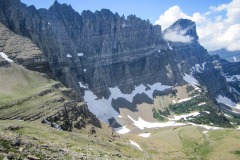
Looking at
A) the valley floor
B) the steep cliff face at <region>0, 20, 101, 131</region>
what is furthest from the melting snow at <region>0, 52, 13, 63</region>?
the valley floor

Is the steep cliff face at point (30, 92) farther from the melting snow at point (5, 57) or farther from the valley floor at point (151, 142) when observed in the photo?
the valley floor at point (151, 142)

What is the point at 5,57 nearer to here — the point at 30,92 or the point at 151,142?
the point at 30,92

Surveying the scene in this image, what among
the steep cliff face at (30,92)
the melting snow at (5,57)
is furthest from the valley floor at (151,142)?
the melting snow at (5,57)

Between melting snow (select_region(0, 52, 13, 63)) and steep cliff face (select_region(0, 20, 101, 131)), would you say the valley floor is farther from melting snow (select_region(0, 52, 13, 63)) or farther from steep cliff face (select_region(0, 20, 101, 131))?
melting snow (select_region(0, 52, 13, 63))

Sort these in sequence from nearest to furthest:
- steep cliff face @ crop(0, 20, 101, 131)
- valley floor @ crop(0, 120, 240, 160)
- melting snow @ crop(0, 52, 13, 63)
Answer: valley floor @ crop(0, 120, 240, 160)
steep cliff face @ crop(0, 20, 101, 131)
melting snow @ crop(0, 52, 13, 63)

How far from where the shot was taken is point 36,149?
40.3 meters

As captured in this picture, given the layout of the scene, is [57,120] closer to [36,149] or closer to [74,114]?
[74,114]

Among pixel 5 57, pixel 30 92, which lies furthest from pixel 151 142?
pixel 5 57

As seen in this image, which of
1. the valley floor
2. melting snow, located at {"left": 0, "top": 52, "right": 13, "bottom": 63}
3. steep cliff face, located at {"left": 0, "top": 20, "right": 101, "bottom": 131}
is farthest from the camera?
melting snow, located at {"left": 0, "top": 52, "right": 13, "bottom": 63}

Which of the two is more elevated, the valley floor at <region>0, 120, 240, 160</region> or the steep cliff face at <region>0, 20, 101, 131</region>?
the steep cliff face at <region>0, 20, 101, 131</region>

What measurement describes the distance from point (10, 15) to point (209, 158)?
125412mm

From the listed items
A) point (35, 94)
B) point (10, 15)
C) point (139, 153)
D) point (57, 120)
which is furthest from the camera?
point (10, 15)

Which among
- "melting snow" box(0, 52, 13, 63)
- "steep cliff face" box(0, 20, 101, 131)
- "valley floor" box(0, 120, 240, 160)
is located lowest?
"valley floor" box(0, 120, 240, 160)

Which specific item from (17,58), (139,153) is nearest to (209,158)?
(139,153)
